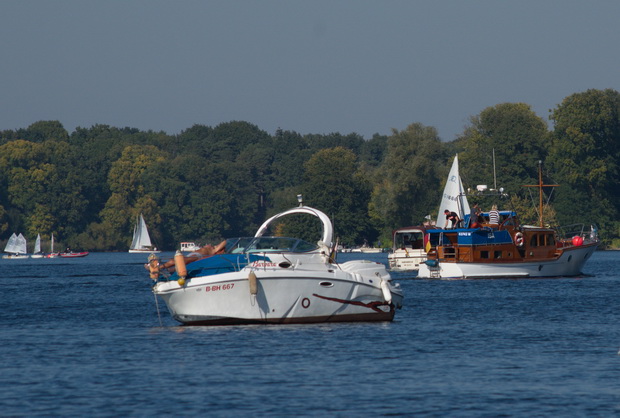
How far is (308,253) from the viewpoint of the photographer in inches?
1708

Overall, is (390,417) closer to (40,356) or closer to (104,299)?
(40,356)

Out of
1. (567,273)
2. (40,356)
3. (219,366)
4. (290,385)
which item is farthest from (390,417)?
(567,273)

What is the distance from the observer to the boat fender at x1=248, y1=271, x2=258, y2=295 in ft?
131

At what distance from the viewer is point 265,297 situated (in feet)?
133

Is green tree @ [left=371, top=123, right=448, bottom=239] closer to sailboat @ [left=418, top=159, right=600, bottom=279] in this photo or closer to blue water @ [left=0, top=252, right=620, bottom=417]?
sailboat @ [left=418, top=159, right=600, bottom=279]

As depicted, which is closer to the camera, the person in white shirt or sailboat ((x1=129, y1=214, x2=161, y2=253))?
the person in white shirt

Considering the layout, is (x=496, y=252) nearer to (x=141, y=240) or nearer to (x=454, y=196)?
(x=454, y=196)

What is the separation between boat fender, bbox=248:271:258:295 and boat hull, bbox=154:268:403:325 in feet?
0.38

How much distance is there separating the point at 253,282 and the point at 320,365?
793 cm

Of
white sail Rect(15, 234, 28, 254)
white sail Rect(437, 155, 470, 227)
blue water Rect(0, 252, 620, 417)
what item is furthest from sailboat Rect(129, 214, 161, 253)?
blue water Rect(0, 252, 620, 417)

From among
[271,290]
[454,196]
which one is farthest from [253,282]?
[454,196]

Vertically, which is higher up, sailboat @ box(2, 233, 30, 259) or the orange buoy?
sailboat @ box(2, 233, 30, 259)

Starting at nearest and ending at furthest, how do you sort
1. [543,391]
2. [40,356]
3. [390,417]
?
[390,417] → [543,391] → [40,356]

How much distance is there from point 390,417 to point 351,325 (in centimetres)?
1707
